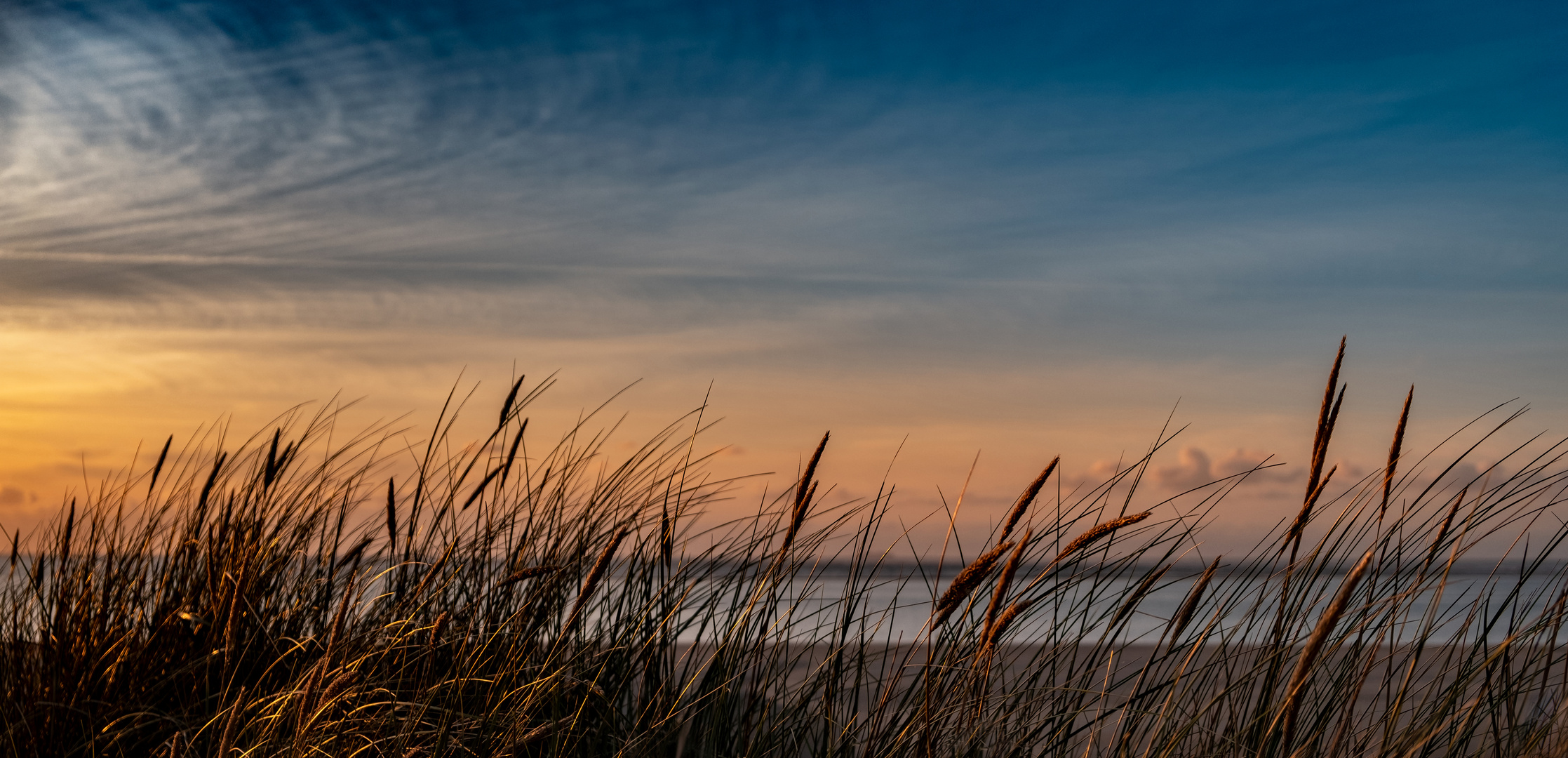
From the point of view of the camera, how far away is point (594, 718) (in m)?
2.48

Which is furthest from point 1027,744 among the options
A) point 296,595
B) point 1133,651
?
point 1133,651

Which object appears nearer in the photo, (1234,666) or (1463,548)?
(1463,548)

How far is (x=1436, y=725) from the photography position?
1.62 meters

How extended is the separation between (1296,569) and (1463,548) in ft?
1.06

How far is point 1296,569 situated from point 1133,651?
694 cm

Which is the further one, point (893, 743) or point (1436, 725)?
point (893, 743)

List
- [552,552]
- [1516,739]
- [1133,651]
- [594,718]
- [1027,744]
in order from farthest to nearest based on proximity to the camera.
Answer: [1133,651] → [552,552] → [594,718] → [1516,739] → [1027,744]

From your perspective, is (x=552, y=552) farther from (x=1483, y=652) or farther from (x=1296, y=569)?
(x=1483, y=652)

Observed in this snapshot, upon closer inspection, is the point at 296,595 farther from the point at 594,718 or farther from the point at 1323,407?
the point at 1323,407

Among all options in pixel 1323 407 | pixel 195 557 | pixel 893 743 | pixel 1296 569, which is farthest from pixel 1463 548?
pixel 195 557

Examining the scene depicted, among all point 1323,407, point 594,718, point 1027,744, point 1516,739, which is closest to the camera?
point 1323,407

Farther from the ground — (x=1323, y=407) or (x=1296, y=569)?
(x=1323, y=407)

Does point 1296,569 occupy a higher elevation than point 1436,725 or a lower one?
higher

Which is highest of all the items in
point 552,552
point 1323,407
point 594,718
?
point 1323,407
